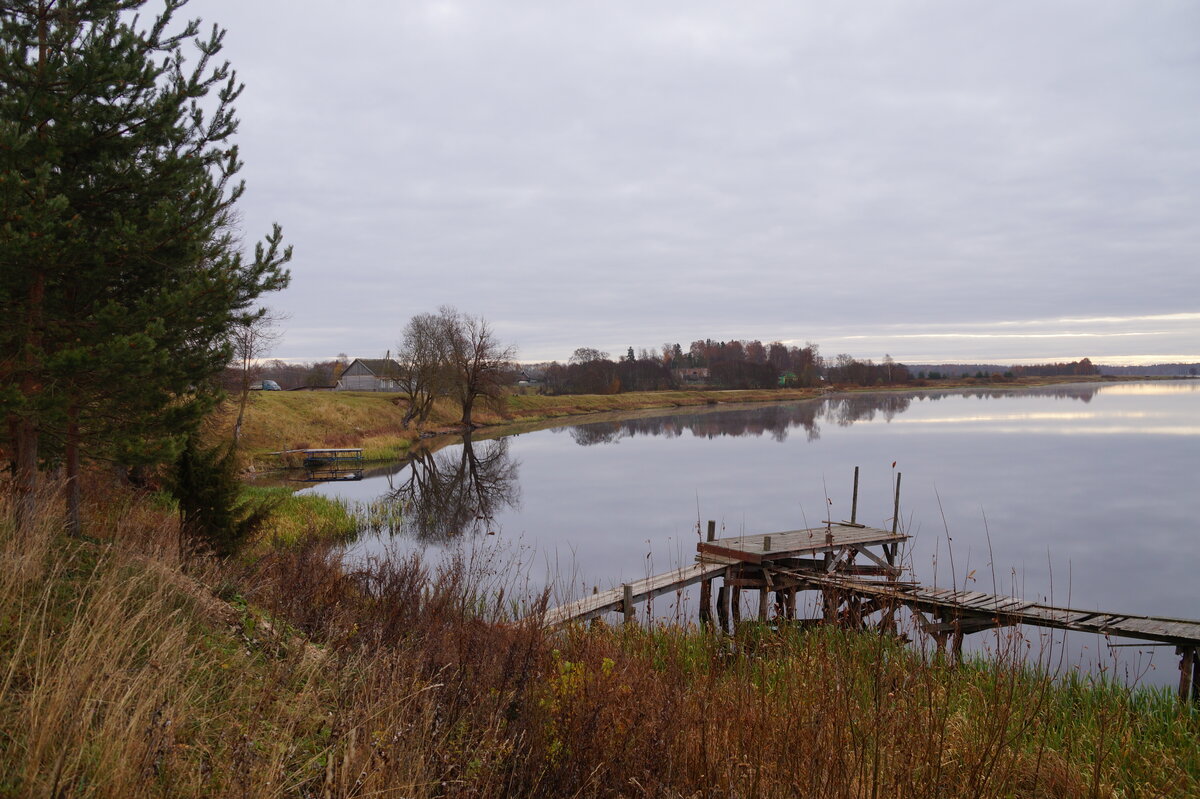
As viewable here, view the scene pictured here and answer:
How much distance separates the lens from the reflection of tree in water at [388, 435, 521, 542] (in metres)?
21.7

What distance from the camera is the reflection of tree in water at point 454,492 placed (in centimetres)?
2169

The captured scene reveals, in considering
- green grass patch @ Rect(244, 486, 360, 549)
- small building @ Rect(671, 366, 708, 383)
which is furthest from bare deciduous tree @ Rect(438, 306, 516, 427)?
small building @ Rect(671, 366, 708, 383)

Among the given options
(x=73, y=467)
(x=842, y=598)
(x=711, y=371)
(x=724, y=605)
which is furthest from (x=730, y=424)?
(x=711, y=371)

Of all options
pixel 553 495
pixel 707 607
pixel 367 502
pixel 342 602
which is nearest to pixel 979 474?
pixel 553 495

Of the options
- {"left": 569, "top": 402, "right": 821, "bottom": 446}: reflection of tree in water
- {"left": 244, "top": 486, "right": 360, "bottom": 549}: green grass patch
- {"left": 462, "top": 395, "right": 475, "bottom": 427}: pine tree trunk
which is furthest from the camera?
{"left": 462, "top": 395, "right": 475, "bottom": 427}: pine tree trunk

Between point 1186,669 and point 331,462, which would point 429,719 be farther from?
point 331,462

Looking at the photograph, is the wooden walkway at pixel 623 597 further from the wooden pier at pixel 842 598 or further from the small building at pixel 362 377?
the small building at pixel 362 377

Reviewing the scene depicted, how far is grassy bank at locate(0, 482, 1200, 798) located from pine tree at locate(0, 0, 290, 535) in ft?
6.34

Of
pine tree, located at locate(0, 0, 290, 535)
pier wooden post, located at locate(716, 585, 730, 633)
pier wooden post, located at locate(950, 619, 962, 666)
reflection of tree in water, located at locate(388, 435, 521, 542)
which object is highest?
→ pine tree, located at locate(0, 0, 290, 535)

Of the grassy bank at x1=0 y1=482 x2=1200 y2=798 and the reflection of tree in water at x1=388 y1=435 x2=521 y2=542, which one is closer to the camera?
the grassy bank at x1=0 y1=482 x2=1200 y2=798

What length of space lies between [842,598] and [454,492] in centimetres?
1936

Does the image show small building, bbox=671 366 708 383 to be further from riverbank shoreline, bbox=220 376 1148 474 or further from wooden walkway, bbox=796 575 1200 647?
wooden walkway, bbox=796 575 1200 647

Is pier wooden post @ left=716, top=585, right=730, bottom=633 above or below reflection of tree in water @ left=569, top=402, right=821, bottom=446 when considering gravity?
below

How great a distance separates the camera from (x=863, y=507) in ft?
78.2
